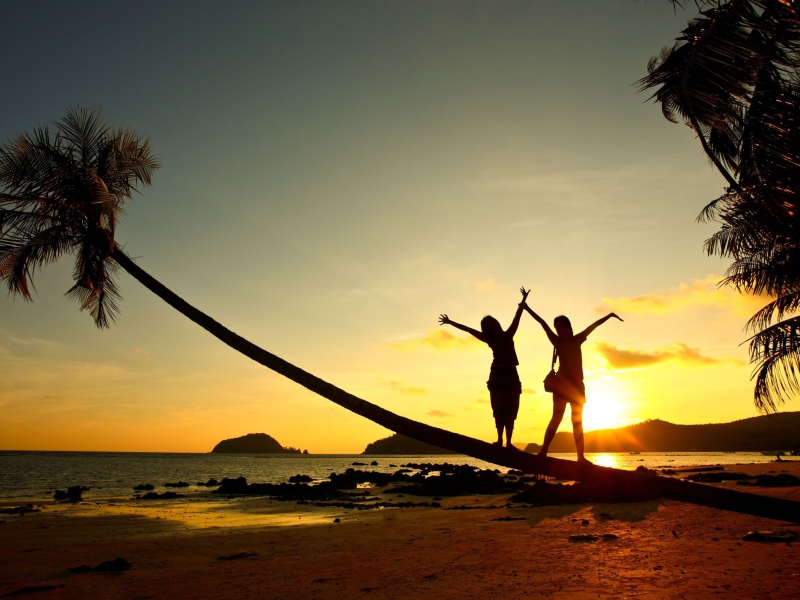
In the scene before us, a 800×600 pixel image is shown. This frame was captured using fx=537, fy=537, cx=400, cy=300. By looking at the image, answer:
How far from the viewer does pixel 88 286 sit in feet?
27.2

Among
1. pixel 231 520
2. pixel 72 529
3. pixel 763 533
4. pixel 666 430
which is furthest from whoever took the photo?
pixel 666 430

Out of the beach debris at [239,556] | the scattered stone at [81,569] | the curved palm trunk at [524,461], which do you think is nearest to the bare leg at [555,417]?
the curved palm trunk at [524,461]

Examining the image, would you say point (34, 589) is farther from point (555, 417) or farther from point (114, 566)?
point (555, 417)

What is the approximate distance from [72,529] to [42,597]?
411 inches

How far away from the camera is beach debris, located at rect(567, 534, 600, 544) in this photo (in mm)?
9377

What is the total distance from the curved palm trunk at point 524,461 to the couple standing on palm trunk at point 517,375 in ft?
5.82

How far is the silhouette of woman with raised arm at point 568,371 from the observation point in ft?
19.7

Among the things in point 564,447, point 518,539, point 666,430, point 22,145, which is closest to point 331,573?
point 518,539

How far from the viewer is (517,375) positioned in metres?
5.83

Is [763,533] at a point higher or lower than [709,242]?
lower

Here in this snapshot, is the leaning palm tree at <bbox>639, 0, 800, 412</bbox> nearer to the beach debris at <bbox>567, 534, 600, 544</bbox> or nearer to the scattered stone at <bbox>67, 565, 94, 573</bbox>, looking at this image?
the beach debris at <bbox>567, 534, 600, 544</bbox>

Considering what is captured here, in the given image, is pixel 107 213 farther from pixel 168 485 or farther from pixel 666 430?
pixel 666 430

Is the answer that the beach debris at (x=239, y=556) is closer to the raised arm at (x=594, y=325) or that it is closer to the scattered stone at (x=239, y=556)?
the scattered stone at (x=239, y=556)

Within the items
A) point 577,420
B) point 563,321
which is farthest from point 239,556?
point 563,321
